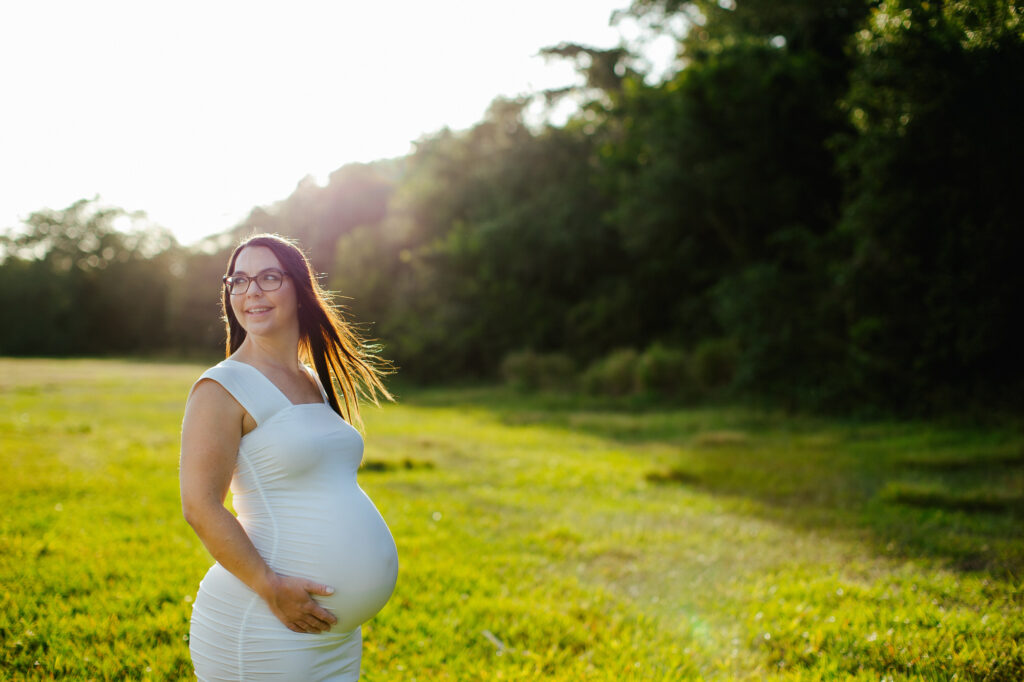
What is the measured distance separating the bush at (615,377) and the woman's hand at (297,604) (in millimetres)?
20020

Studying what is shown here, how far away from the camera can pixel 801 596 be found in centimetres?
505

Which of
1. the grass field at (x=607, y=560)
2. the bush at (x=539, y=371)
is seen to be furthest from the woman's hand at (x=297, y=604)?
the bush at (x=539, y=371)

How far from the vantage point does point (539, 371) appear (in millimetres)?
26203

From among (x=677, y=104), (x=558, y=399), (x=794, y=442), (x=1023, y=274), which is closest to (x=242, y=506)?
(x=794, y=442)

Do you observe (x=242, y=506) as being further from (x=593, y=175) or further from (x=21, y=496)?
(x=593, y=175)

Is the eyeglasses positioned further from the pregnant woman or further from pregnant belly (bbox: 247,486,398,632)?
pregnant belly (bbox: 247,486,398,632)

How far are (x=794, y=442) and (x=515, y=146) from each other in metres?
23.1

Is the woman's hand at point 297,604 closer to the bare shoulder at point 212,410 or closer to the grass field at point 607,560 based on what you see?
the bare shoulder at point 212,410

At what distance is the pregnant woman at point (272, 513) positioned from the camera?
7.23ft

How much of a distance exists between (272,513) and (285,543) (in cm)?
11

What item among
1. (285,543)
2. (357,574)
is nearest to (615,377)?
(357,574)

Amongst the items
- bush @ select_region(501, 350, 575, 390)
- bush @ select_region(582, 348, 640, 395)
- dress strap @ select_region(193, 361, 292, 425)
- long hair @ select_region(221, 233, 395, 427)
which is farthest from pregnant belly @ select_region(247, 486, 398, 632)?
bush @ select_region(501, 350, 575, 390)

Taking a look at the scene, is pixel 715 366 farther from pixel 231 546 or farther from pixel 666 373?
pixel 231 546

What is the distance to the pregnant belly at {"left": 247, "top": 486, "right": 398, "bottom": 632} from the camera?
2.34 metres
